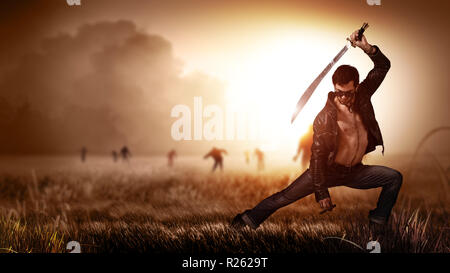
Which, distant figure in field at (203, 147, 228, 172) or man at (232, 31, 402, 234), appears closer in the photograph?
man at (232, 31, 402, 234)

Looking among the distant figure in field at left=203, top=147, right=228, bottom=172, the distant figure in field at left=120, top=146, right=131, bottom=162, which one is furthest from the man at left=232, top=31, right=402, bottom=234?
the distant figure in field at left=120, top=146, right=131, bottom=162

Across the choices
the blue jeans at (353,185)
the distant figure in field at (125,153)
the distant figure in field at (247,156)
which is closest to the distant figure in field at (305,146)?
the blue jeans at (353,185)

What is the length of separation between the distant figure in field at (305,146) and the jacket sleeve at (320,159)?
0.91 feet

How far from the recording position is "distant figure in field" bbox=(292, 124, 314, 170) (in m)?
3.96

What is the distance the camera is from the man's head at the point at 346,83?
3740mm

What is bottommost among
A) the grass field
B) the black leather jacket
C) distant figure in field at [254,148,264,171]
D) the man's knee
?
the grass field

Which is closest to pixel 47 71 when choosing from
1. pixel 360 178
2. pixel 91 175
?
pixel 91 175

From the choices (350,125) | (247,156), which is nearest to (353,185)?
(350,125)

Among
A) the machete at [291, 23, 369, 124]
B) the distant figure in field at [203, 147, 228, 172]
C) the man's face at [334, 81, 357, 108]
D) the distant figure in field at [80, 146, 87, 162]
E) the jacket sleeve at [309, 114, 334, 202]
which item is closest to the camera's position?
the jacket sleeve at [309, 114, 334, 202]

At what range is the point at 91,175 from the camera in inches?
169

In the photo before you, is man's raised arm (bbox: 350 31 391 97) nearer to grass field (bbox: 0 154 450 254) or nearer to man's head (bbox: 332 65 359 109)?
man's head (bbox: 332 65 359 109)

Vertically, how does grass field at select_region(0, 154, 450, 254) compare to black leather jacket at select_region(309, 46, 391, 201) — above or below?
below

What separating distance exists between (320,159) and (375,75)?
1.10 m

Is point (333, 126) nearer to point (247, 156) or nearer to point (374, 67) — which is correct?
point (374, 67)
